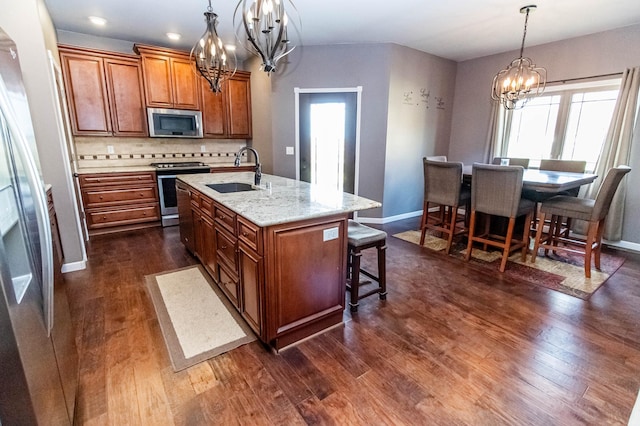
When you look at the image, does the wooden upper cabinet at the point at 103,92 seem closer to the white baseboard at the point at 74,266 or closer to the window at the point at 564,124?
the white baseboard at the point at 74,266

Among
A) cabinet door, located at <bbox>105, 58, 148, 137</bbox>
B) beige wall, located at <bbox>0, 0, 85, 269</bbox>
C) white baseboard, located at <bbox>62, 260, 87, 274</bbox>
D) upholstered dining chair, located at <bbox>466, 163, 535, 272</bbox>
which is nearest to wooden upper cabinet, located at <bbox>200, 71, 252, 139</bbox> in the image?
cabinet door, located at <bbox>105, 58, 148, 137</bbox>

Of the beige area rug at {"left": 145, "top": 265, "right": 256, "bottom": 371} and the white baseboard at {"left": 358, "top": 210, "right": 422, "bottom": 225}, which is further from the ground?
the white baseboard at {"left": 358, "top": 210, "right": 422, "bottom": 225}

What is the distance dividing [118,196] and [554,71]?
242 inches

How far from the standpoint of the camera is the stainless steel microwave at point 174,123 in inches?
172

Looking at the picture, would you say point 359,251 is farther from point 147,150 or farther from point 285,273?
point 147,150

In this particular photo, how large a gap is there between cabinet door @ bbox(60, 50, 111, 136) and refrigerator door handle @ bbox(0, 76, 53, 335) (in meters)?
3.63

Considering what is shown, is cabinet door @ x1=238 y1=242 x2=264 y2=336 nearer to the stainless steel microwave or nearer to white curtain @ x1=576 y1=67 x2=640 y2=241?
the stainless steel microwave

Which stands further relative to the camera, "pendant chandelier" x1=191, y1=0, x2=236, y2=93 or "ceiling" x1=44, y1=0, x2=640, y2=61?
"ceiling" x1=44, y1=0, x2=640, y2=61

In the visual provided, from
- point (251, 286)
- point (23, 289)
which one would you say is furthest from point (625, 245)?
point (23, 289)

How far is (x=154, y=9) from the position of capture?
10.7 ft

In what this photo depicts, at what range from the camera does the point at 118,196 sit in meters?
4.10

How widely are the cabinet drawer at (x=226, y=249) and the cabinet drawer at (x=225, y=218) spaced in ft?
0.20

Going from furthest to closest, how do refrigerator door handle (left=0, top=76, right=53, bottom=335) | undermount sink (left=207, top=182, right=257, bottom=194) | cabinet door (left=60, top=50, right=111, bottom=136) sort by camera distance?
cabinet door (left=60, top=50, right=111, bottom=136) < undermount sink (left=207, top=182, right=257, bottom=194) < refrigerator door handle (left=0, top=76, right=53, bottom=335)

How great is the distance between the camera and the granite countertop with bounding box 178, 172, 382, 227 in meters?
1.77
